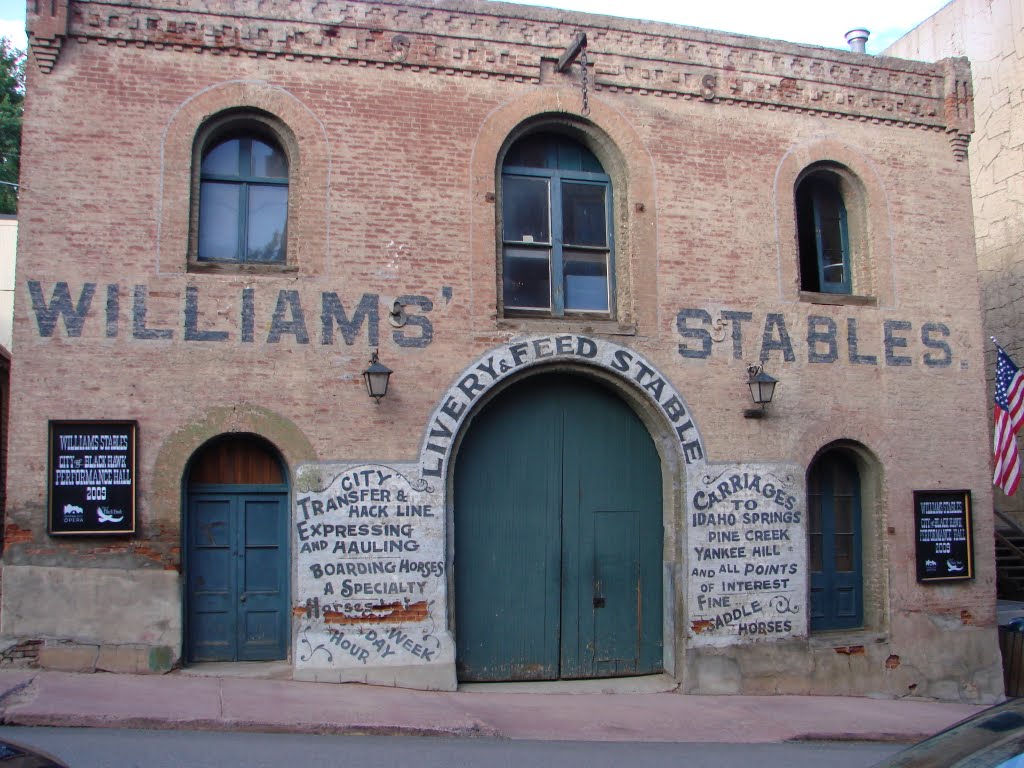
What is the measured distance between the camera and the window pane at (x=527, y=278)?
36.8ft

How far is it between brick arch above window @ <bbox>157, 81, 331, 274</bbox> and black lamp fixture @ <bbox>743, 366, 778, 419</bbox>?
5248mm

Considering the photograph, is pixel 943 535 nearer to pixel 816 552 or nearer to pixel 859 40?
pixel 816 552

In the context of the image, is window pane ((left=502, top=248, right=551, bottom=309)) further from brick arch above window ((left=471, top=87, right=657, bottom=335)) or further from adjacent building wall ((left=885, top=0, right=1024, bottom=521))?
adjacent building wall ((left=885, top=0, right=1024, bottom=521))

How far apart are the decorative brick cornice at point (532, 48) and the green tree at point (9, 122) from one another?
602 inches

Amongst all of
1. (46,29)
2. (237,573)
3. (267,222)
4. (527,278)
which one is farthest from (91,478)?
(527,278)

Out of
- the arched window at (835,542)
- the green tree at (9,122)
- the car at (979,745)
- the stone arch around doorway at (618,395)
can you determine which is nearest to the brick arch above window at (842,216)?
the arched window at (835,542)

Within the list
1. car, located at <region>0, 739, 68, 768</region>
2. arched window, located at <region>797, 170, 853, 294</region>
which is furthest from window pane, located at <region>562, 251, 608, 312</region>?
car, located at <region>0, 739, 68, 768</region>

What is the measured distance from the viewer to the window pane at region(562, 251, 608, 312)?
1141 cm

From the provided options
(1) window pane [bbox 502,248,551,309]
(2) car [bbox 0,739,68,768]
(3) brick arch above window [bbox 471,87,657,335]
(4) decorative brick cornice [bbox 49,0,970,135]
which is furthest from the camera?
(1) window pane [bbox 502,248,551,309]

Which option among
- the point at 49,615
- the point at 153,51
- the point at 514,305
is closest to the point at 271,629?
the point at 49,615

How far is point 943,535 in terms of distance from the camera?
1210cm

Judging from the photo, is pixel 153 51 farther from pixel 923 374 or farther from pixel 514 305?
pixel 923 374

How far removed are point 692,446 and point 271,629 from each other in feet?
17.1

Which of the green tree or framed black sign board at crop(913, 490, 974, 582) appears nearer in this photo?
framed black sign board at crop(913, 490, 974, 582)
